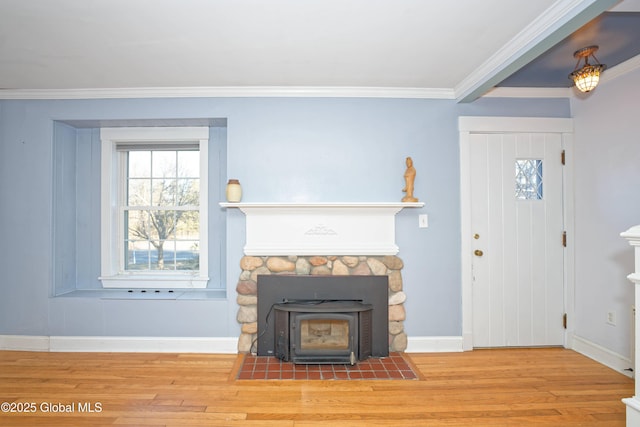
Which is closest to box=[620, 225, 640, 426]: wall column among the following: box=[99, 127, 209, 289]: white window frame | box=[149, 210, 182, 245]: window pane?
box=[99, 127, 209, 289]: white window frame

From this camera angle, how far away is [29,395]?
2.54 m

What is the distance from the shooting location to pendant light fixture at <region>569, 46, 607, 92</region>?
2404mm

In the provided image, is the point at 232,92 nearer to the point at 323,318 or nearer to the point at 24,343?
the point at 323,318

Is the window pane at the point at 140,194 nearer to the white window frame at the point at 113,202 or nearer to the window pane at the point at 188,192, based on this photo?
the white window frame at the point at 113,202

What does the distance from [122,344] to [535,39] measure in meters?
4.00

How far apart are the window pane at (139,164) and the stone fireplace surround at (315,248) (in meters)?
1.40

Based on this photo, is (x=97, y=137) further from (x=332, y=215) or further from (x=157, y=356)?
(x=332, y=215)

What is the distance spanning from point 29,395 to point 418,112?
374cm

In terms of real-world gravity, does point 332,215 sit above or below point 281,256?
above

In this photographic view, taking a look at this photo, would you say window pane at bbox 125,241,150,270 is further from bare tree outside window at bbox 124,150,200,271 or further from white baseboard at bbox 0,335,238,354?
white baseboard at bbox 0,335,238,354

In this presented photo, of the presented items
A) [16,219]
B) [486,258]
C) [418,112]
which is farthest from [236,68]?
[486,258]

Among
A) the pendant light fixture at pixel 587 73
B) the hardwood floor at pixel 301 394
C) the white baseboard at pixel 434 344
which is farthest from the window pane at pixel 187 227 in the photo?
the pendant light fixture at pixel 587 73

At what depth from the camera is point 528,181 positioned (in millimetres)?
3418

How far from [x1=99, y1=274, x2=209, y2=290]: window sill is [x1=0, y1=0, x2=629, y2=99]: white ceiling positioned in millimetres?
1820
